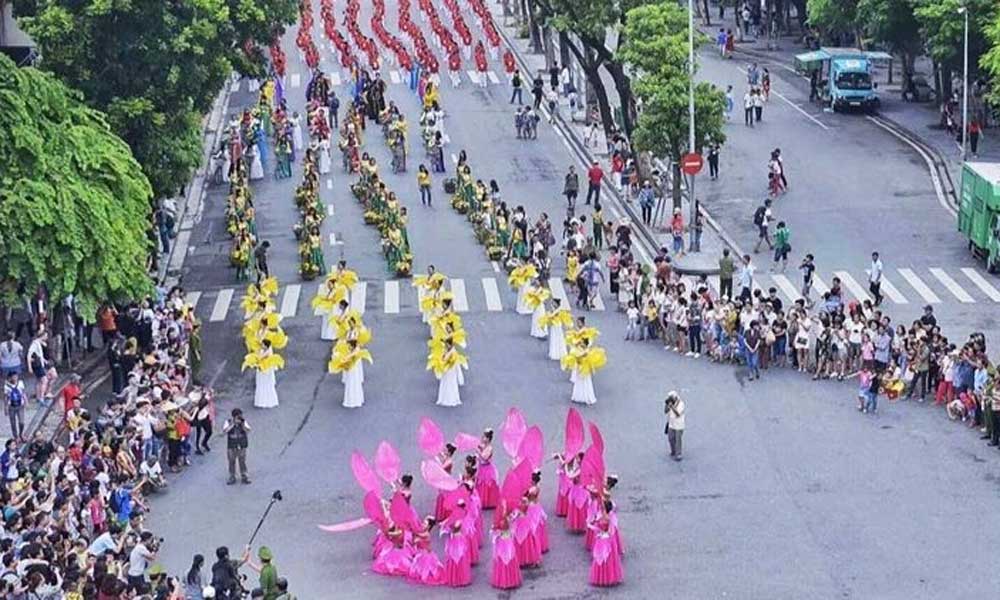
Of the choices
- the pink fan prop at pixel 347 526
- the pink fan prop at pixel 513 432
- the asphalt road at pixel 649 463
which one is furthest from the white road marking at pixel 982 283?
the pink fan prop at pixel 347 526

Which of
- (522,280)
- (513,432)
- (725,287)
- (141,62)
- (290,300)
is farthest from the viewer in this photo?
(290,300)

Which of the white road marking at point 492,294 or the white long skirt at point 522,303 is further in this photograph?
the white road marking at point 492,294

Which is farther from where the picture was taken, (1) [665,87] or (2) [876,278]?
(1) [665,87]

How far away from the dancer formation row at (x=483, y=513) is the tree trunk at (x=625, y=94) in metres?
24.6

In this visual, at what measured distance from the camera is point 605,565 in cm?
2784

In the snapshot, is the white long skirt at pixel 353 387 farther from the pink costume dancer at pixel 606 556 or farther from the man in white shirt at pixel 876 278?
the man in white shirt at pixel 876 278

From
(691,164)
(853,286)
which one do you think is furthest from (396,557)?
(691,164)

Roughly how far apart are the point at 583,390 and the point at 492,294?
9.08m

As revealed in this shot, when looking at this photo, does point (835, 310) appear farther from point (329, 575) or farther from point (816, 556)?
point (329, 575)

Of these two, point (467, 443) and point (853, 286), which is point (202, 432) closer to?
point (467, 443)

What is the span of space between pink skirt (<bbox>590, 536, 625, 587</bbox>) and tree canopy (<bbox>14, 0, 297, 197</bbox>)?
65.7 ft

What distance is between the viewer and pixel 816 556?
94.1 feet

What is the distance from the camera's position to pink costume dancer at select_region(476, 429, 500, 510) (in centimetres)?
3072

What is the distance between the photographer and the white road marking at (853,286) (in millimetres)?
44438
